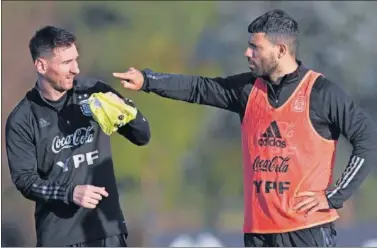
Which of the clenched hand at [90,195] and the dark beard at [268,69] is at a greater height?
the dark beard at [268,69]

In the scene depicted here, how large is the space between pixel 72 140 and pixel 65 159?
0.08 metres

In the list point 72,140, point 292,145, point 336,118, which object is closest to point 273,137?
point 292,145

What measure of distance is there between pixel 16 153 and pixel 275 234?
3.46 ft

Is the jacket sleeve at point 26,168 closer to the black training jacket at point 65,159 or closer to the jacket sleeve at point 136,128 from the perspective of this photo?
the black training jacket at point 65,159

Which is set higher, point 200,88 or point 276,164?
point 200,88

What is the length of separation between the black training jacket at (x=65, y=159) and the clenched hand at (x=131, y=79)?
14cm

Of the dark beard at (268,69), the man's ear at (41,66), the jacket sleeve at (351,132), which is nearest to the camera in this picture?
the jacket sleeve at (351,132)

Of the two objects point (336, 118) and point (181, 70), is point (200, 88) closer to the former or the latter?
point (336, 118)

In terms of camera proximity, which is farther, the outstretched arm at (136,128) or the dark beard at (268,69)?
the outstretched arm at (136,128)

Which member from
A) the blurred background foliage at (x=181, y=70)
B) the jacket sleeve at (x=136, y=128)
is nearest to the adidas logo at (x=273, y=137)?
the jacket sleeve at (x=136, y=128)

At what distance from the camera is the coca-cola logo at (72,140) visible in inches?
152

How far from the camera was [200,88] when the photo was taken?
3.83m

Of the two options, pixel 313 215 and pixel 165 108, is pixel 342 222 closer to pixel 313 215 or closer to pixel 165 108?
pixel 165 108

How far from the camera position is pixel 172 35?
6305mm
